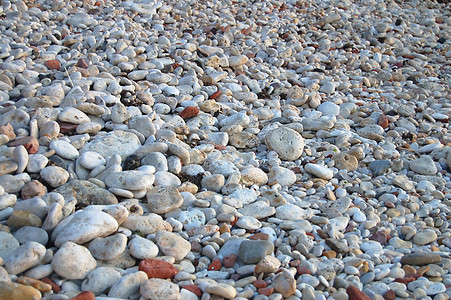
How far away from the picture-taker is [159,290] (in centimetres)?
199

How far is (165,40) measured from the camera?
16.3 feet

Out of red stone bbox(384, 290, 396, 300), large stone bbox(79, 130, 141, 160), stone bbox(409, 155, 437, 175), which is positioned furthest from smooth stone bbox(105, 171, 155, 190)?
stone bbox(409, 155, 437, 175)

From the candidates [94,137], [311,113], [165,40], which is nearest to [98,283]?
[94,137]

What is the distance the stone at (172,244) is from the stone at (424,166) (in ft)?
6.95

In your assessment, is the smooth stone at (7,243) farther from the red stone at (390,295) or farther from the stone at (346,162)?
the stone at (346,162)

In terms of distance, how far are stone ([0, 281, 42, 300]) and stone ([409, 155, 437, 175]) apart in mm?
2894

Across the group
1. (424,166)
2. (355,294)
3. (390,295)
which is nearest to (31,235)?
(355,294)

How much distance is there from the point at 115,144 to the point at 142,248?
1.11 m

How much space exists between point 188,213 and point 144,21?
11.3ft

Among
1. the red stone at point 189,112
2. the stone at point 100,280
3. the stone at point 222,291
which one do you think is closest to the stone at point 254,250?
the stone at point 222,291

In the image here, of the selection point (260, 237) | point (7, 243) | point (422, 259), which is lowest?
point (7, 243)

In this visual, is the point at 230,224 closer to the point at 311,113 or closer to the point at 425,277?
the point at 425,277

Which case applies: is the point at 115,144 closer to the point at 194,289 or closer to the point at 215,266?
the point at 215,266

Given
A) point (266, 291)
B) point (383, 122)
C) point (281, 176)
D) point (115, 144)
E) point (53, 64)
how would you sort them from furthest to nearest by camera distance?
1. point (383, 122)
2. point (53, 64)
3. point (281, 176)
4. point (115, 144)
5. point (266, 291)
